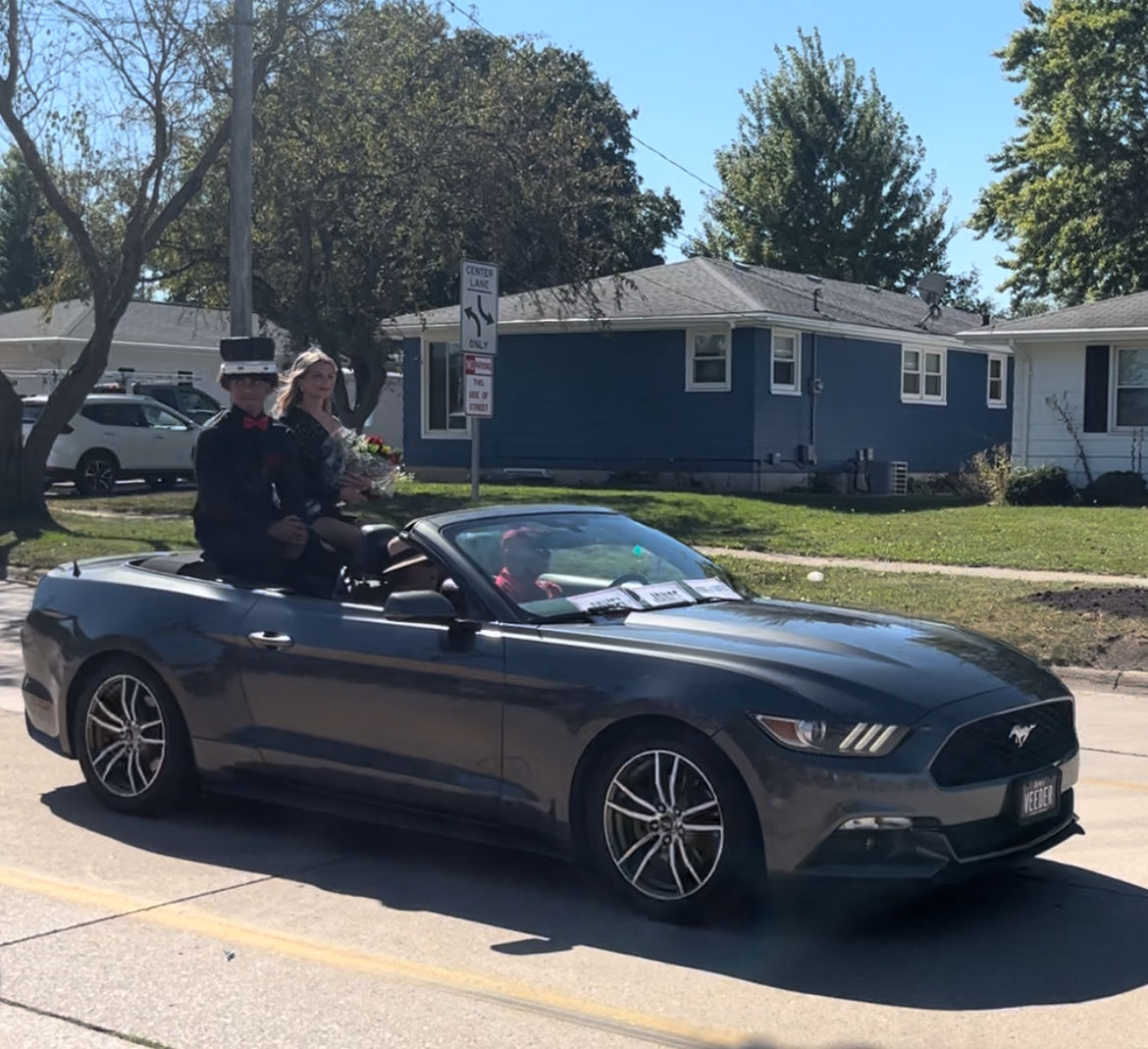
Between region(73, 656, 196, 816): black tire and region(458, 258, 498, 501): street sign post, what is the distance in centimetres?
609

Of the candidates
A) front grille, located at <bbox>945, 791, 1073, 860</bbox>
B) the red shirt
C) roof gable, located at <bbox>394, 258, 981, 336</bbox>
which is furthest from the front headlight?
roof gable, located at <bbox>394, 258, 981, 336</bbox>

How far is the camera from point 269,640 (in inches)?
245

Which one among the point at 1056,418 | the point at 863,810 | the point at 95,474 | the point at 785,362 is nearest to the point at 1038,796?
the point at 863,810

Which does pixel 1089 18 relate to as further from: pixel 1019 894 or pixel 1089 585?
pixel 1019 894

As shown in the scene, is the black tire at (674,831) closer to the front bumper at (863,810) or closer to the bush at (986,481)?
the front bumper at (863,810)

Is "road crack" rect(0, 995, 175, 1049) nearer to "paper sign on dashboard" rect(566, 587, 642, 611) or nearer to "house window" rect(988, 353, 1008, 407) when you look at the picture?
"paper sign on dashboard" rect(566, 587, 642, 611)

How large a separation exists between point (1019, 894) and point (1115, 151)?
35.6m

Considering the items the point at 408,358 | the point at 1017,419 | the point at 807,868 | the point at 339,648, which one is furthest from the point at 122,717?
the point at 408,358

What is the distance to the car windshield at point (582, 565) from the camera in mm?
5953

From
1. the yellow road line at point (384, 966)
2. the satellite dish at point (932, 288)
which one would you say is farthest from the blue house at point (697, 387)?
the yellow road line at point (384, 966)

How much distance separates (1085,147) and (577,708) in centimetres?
3586

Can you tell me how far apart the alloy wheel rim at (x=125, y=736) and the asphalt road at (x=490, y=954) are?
0.76ft

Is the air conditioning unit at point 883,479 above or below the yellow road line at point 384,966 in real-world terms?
above

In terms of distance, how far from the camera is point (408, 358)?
Result: 30.8 meters
